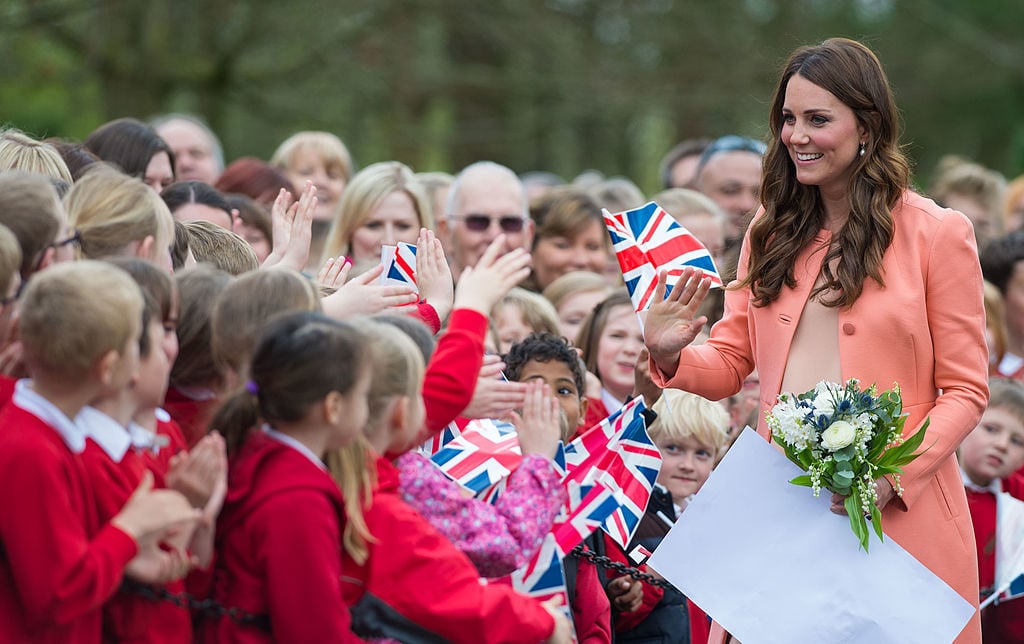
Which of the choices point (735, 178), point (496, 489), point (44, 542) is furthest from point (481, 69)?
point (44, 542)

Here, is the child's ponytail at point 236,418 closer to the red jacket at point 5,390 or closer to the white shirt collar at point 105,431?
the white shirt collar at point 105,431

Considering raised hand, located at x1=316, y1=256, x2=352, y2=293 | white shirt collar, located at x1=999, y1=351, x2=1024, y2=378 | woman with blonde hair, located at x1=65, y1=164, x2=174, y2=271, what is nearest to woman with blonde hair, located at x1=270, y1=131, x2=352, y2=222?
raised hand, located at x1=316, y1=256, x2=352, y2=293

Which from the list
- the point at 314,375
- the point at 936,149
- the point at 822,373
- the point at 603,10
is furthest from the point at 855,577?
the point at 936,149

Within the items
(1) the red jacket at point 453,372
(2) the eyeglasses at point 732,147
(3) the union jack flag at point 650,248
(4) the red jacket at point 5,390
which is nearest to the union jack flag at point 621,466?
(3) the union jack flag at point 650,248

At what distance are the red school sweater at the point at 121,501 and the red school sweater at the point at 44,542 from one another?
7 cm

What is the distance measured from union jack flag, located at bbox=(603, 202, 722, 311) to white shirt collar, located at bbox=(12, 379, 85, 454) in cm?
223

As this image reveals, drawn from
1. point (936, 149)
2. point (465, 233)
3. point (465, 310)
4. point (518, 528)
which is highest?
point (465, 310)

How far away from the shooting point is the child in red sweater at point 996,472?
6117 mm

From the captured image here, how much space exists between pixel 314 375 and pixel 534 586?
4.01 ft

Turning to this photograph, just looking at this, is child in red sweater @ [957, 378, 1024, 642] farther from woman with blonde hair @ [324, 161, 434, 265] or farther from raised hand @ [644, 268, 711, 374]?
woman with blonde hair @ [324, 161, 434, 265]

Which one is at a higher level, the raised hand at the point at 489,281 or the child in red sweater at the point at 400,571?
the raised hand at the point at 489,281

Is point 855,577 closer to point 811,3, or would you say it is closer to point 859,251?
point 859,251

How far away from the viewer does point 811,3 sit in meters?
22.2

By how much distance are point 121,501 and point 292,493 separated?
0.37 metres
